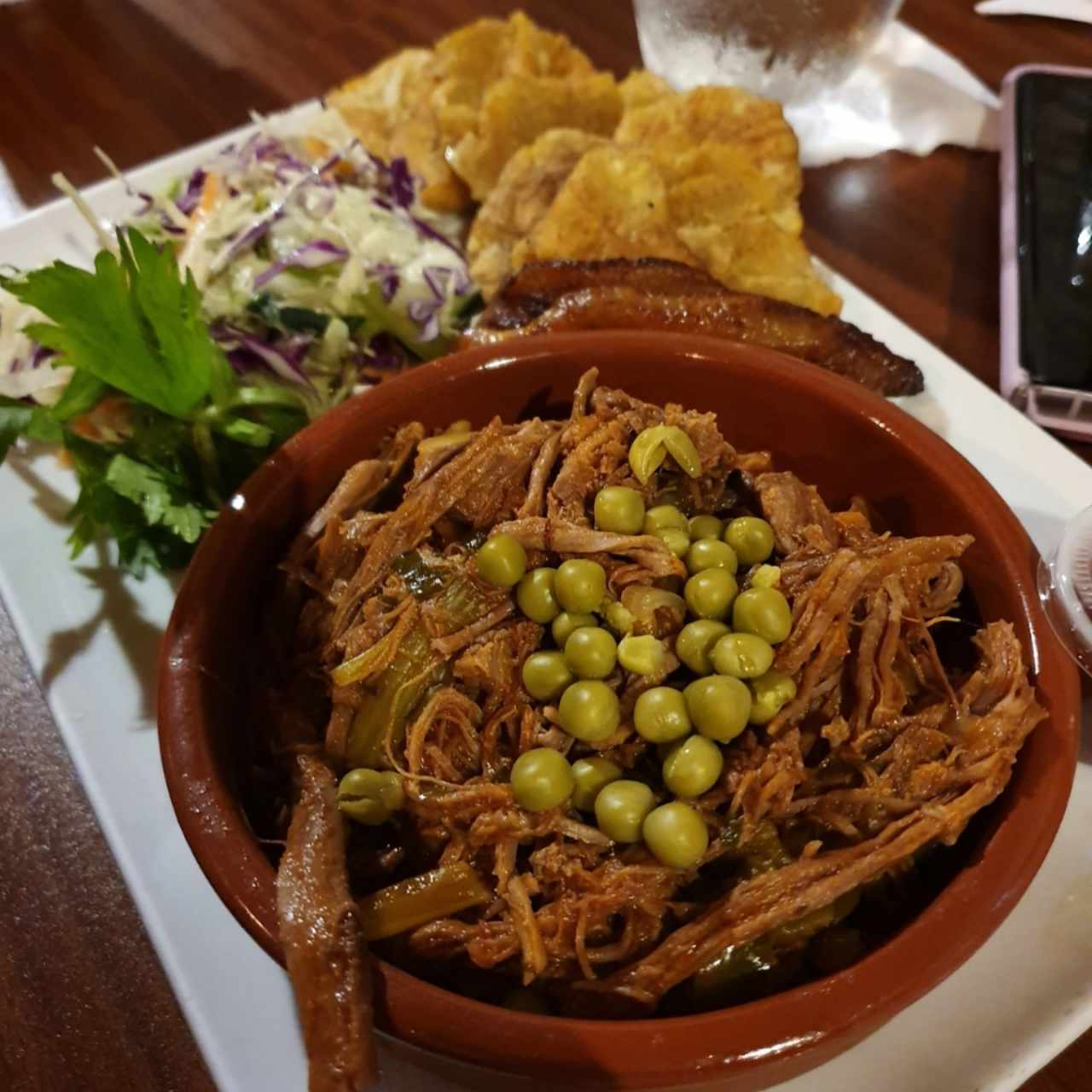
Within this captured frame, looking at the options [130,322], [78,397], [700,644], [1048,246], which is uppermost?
[130,322]

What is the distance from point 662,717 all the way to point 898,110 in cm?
305

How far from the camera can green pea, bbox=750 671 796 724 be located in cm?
151

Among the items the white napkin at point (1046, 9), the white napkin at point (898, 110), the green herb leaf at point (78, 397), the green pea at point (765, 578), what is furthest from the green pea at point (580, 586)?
the white napkin at point (1046, 9)

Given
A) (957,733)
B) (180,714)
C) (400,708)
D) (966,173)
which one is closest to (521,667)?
(400,708)

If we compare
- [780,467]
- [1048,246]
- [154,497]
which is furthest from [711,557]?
[1048,246]

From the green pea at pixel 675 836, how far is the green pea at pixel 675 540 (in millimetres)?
460

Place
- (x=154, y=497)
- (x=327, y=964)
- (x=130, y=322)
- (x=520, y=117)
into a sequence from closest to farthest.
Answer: (x=327, y=964) < (x=130, y=322) < (x=154, y=497) < (x=520, y=117)

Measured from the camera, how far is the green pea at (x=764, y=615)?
1531 mm

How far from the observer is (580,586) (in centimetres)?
159

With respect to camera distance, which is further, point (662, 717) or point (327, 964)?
point (662, 717)

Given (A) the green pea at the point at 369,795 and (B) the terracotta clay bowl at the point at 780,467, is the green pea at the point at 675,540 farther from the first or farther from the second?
(A) the green pea at the point at 369,795

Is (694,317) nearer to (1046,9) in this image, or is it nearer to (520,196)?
(520,196)

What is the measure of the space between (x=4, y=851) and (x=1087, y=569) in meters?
2.29

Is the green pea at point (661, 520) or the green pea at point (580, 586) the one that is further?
the green pea at point (661, 520)
